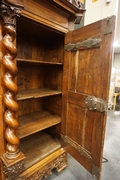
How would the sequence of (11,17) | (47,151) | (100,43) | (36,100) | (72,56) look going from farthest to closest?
(36,100)
(47,151)
(72,56)
(100,43)
(11,17)

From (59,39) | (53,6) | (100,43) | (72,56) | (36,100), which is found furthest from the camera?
(36,100)

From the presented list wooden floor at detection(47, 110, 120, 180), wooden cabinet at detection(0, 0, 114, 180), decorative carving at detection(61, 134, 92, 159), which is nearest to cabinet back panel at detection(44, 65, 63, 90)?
wooden cabinet at detection(0, 0, 114, 180)

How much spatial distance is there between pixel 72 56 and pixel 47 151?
1197 millimetres

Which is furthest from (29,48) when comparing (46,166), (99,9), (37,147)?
(46,166)

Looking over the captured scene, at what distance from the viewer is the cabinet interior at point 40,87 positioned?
1.42 m

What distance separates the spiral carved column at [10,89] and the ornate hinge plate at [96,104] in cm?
66

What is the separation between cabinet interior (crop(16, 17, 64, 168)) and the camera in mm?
1420

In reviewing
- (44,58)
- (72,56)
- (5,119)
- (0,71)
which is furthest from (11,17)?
(44,58)

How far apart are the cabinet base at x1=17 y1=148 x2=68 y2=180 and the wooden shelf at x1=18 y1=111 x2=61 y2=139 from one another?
14.6 inches

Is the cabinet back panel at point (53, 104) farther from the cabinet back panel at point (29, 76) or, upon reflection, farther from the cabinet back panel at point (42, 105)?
the cabinet back panel at point (29, 76)

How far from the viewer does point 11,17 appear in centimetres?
81

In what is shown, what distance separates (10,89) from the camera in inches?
33.7

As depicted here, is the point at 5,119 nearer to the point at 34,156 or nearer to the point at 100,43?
the point at 34,156

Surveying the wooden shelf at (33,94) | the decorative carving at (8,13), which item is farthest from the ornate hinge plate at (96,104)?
the decorative carving at (8,13)
